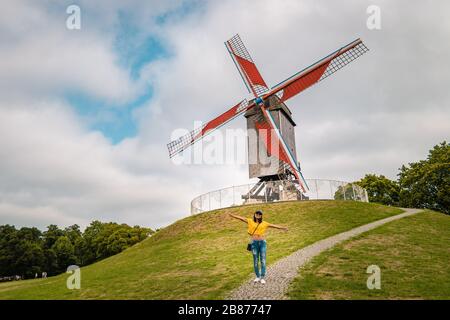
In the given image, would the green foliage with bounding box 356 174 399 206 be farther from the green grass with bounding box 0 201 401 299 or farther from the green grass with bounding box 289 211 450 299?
the green grass with bounding box 289 211 450 299

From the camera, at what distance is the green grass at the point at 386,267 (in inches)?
396

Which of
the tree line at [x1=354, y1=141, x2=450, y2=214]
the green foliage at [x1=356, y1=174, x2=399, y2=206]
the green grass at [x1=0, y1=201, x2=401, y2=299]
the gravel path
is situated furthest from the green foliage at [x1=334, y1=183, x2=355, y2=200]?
the green foliage at [x1=356, y1=174, x2=399, y2=206]

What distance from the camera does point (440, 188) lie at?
46.6 metres

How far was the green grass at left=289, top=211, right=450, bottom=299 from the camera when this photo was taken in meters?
10.1

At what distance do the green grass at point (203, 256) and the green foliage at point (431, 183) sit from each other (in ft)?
78.6

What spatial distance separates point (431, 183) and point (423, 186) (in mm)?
1078

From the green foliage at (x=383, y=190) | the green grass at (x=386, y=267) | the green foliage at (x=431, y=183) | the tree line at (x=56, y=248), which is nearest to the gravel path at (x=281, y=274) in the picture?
the green grass at (x=386, y=267)

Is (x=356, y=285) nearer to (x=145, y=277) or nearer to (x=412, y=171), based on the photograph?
(x=145, y=277)

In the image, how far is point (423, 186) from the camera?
1885 inches
